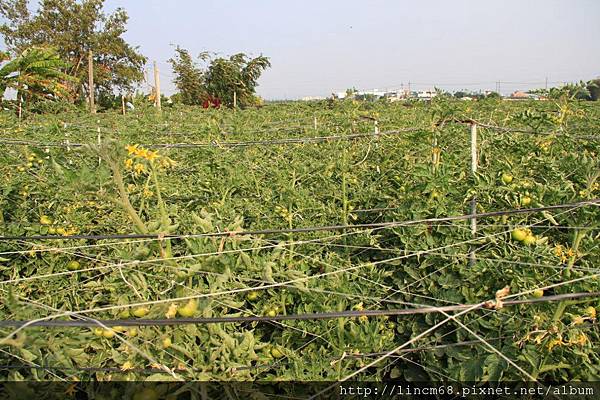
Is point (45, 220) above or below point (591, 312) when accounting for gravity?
above

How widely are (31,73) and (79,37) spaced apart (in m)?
10.4

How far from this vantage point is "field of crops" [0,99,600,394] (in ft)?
4.83

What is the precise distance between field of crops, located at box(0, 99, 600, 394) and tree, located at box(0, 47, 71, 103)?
40.3ft

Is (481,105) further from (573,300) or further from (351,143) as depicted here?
(573,300)

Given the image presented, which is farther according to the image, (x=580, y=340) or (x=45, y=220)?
(x=45, y=220)

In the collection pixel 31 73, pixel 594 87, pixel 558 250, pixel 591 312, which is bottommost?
pixel 591 312

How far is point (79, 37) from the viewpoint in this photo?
2328 cm

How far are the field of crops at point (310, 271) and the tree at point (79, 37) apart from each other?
73.0ft

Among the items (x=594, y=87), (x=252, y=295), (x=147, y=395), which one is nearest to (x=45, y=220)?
(x=252, y=295)

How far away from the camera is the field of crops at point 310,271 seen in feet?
4.83

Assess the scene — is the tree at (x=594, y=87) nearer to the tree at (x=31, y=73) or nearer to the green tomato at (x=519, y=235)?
the green tomato at (x=519, y=235)

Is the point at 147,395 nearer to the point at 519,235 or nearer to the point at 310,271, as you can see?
the point at 310,271

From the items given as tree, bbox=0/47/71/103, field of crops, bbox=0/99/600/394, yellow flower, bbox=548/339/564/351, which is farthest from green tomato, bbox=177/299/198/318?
tree, bbox=0/47/71/103

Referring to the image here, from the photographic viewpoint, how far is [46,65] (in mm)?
14180
